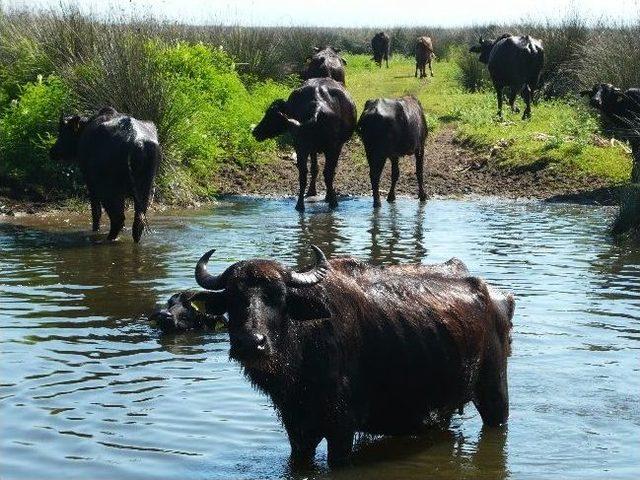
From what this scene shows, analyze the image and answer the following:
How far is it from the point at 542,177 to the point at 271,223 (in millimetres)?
5657

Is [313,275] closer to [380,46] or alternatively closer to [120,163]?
[120,163]

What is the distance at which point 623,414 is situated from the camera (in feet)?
26.5

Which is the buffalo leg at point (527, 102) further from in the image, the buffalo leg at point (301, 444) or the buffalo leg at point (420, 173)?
the buffalo leg at point (301, 444)

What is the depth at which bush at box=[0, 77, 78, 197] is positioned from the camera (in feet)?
58.7

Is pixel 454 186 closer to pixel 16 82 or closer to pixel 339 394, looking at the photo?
pixel 16 82

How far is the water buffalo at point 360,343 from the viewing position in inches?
257

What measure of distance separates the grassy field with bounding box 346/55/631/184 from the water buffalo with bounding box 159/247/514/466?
11968 mm

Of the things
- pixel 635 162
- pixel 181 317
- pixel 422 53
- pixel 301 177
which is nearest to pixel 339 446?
pixel 181 317

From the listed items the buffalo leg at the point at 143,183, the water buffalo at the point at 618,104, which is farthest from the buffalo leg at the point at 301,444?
the water buffalo at the point at 618,104

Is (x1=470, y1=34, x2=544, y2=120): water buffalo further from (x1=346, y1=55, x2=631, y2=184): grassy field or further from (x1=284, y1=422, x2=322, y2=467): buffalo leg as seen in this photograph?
(x1=284, y1=422, x2=322, y2=467): buffalo leg

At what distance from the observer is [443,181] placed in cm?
2091

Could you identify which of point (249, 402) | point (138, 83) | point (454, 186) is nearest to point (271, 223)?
point (138, 83)

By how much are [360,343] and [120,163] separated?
326 inches

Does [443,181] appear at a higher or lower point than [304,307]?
lower
